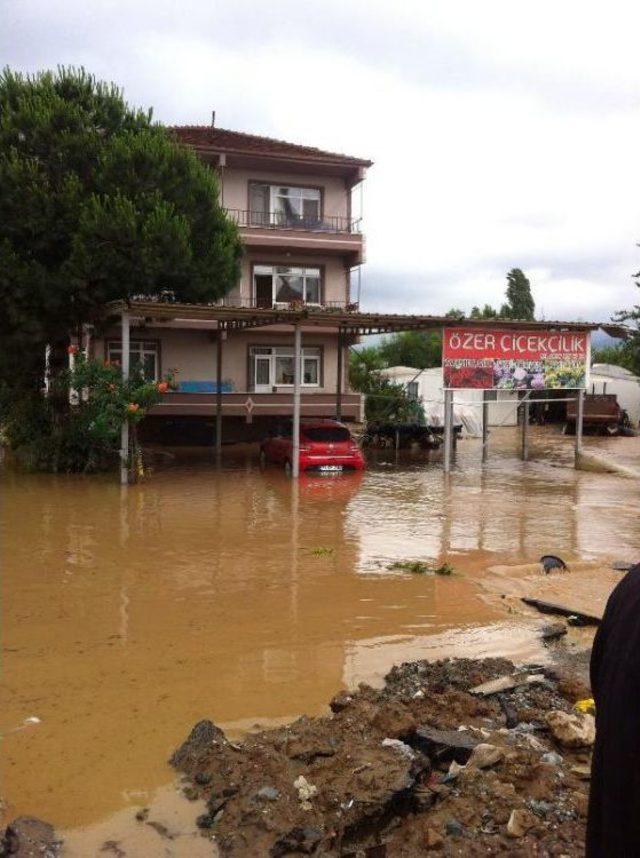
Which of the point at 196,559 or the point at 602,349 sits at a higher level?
the point at 602,349

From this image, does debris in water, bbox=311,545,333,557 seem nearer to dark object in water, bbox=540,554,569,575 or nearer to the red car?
dark object in water, bbox=540,554,569,575

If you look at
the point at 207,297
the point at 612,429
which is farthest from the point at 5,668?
the point at 612,429

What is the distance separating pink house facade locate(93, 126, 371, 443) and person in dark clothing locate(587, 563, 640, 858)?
26.6 m

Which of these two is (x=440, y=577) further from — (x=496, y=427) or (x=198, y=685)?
(x=496, y=427)

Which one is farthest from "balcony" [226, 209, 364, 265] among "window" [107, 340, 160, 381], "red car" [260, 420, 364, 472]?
"red car" [260, 420, 364, 472]

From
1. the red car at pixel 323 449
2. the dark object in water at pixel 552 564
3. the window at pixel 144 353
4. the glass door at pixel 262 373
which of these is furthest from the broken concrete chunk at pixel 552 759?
the glass door at pixel 262 373

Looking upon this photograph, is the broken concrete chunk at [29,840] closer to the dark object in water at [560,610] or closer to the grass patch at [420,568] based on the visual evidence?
the dark object in water at [560,610]

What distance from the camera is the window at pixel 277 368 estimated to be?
30.5m

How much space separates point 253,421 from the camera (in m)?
30.8

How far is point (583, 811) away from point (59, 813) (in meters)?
2.91

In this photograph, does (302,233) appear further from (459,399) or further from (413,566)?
(413,566)

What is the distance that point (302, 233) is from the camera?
96.0 feet

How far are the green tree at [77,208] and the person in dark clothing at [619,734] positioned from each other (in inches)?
711

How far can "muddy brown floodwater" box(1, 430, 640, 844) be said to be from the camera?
5.88 metres
